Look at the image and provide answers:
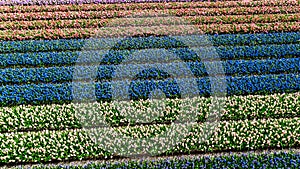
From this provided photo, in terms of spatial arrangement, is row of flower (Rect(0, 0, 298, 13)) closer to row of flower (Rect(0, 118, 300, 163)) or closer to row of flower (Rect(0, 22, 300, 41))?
row of flower (Rect(0, 22, 300, 41))

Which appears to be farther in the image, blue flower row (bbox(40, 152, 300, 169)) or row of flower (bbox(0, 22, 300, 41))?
row of flower (bbox(0, 22, 300, 41))

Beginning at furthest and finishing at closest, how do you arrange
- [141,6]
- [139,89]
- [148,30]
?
[141,6] → [148,30] → [139,89]

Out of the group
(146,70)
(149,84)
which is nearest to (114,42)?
(146,70)

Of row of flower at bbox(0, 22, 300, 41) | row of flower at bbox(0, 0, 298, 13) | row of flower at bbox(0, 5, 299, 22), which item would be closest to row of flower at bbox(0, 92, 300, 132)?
row of flower at bbox(0, 22, 300, 41)

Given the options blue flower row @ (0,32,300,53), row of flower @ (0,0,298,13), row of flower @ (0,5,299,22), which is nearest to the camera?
blue flower row @ (0,32,300,53)

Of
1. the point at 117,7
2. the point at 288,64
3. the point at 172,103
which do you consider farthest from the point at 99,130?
the point at 117,7

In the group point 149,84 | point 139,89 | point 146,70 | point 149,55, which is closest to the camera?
point 139,89

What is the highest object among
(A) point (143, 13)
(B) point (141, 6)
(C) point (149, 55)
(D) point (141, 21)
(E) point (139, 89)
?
(B) point (141, 6)

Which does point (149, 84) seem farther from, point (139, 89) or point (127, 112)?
point (127, 112)
